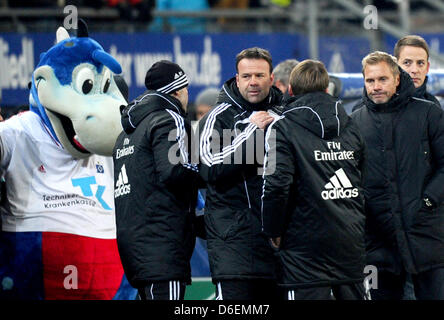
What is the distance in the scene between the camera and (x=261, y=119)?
5.37m

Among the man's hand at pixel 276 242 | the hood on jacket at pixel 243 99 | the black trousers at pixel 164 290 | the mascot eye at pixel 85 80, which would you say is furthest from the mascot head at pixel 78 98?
the man's hand at pixel 276 242

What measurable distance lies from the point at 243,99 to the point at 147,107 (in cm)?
61

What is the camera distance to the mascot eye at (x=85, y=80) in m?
6.38

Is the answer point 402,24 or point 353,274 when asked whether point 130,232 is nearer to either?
point 353,274

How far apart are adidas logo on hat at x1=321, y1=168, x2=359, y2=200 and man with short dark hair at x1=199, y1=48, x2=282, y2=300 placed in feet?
1.41

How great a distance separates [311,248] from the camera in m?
5.14

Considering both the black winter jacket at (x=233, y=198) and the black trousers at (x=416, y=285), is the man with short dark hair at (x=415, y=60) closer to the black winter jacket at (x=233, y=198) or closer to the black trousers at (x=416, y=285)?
the black trousers at (x=416, y=285)

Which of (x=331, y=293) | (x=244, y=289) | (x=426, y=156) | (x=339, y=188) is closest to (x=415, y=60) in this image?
(x=426, y=156)

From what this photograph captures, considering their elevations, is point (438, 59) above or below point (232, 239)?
above

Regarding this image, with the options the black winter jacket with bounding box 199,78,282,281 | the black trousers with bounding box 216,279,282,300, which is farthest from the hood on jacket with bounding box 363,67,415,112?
the black trousers with bounding box 216,279,282,300

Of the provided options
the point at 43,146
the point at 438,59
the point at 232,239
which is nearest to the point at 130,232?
the point at 232,239

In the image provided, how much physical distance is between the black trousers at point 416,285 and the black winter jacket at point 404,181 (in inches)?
2.7

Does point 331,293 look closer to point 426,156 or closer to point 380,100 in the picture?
point 426,156
